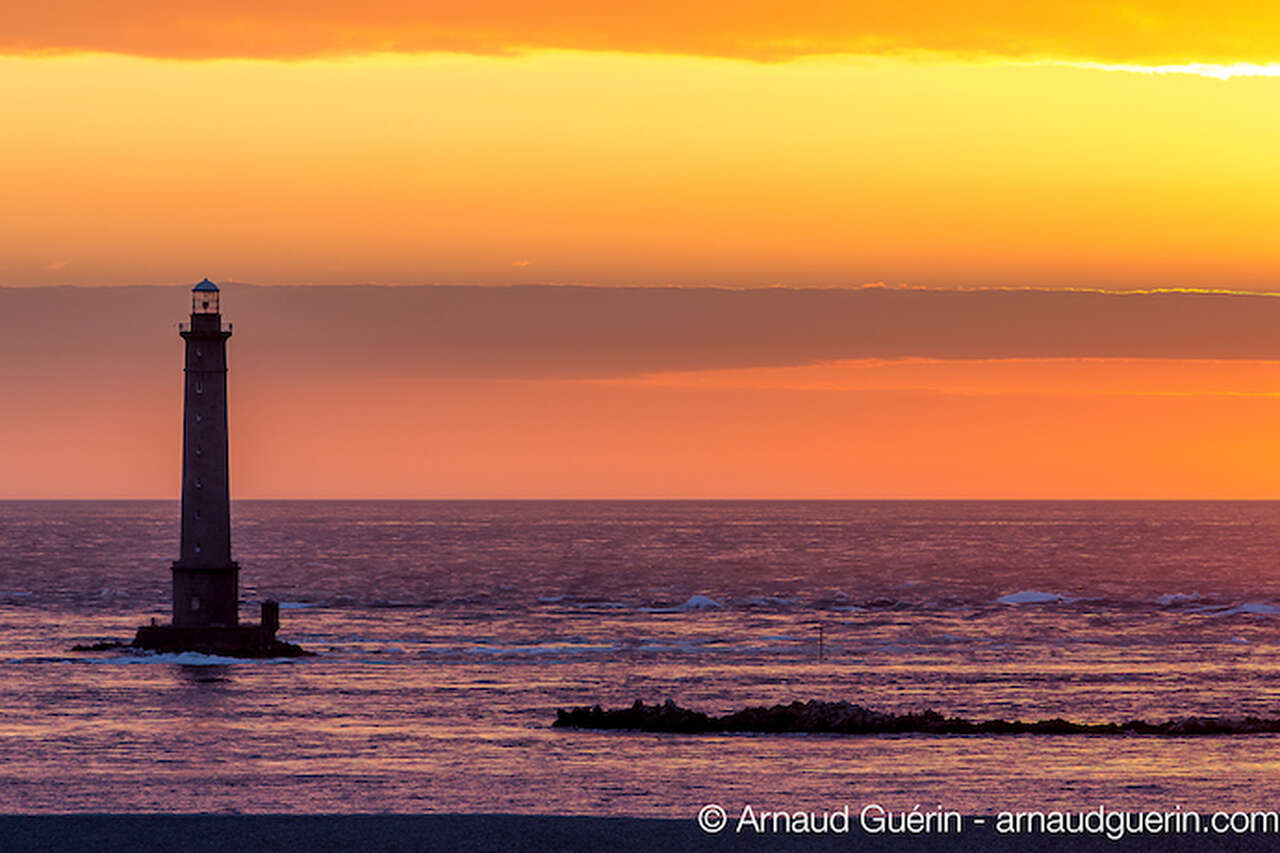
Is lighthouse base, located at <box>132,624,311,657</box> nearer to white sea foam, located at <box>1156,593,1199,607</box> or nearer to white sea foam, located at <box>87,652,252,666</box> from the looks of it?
white sea foam, located at <box>87,652,252,666</box>

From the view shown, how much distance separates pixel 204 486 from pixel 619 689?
19.4m

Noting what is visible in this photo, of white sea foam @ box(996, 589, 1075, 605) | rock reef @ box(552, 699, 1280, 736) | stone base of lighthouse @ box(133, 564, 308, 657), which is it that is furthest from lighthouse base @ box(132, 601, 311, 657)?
white sea foam @ box(996, 589, 1075, 605)

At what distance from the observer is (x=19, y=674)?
195 feet

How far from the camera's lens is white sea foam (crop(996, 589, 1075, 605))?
104500 millimetres

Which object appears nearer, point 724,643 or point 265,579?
point 724,643

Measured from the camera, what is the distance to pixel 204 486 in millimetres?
64875

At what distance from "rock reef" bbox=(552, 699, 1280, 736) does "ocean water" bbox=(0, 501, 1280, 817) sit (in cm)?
100

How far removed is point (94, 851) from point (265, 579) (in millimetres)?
99865

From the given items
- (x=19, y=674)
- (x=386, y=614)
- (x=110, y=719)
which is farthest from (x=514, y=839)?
(x=386, y=614)

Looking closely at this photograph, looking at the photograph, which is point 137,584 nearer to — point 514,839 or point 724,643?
point 724,643

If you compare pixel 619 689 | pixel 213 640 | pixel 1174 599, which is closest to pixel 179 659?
pixel 213 640

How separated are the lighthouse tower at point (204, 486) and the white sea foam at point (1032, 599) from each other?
180 feet

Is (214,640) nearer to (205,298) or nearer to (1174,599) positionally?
(205,298)

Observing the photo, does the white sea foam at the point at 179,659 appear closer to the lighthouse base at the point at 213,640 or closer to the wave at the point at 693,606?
the lighthouse base at the point at 213,640
